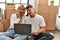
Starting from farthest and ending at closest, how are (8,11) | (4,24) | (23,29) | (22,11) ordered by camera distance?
(8,11), (4,24), (22,11), (23,29)

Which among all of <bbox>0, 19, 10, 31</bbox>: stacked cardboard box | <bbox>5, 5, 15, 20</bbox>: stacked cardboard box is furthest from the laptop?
<bbox>5, 5, 15, 20</bbox>: stacked cardboard box

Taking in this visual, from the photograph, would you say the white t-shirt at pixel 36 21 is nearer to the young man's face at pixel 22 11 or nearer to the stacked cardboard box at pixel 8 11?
the young man's face at pixel 22 11

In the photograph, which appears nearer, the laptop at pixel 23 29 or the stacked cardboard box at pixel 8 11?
the laptop at pixel 23 29

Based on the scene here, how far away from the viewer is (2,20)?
4.20 metres

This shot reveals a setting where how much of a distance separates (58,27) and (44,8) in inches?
33.8

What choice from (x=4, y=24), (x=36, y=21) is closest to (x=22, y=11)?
(x=36, y=21)

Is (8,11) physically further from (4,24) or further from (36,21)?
(36,21)

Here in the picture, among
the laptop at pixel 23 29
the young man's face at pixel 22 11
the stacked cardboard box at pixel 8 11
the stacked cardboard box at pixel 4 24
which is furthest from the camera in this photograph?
the stacked cardboard box at pixel 8 11

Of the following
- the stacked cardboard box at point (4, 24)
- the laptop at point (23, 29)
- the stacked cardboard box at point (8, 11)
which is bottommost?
the stacked cardboard box at point (4, 24)

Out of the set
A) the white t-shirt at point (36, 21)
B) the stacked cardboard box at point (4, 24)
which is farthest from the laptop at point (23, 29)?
the stacked cardboard box at point (4, 24)

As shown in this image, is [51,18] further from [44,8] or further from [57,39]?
[57,39]

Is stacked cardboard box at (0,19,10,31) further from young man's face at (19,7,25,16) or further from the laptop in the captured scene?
the laptop

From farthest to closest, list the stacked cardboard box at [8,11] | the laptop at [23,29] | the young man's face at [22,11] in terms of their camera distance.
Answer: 1. the stacked cardboard box at [8,11]
2. the young man's face at [22,11]
3. the laptop at [23,29]

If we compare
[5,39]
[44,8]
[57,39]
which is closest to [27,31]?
[5,39]
